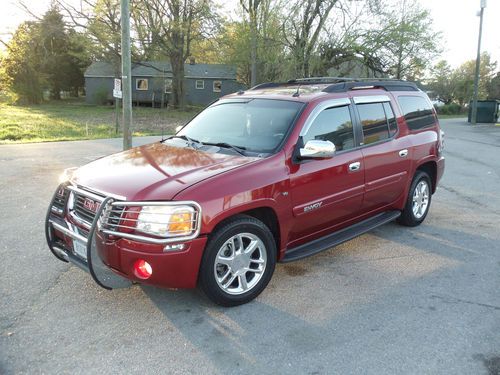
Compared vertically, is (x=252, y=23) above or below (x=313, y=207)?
above

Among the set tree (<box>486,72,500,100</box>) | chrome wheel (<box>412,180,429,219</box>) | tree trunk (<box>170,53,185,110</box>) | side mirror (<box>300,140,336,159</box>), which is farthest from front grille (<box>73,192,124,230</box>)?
tree (<box>486,72,500,100</box>)

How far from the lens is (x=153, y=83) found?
48.8m

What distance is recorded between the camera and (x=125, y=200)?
344 cm

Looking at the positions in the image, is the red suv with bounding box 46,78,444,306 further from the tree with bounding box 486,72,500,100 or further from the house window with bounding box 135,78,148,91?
the tree with bounding box 486,72,500,100

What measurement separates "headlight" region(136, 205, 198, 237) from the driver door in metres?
1.12

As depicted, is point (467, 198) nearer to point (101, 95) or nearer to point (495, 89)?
point (101, 95)

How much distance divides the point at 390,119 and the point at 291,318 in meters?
2.92

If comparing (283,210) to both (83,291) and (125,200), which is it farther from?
(83,291)

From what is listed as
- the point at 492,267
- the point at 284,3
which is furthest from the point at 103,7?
the point at 492,267

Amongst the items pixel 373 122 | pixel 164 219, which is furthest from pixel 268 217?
pixel 373 122

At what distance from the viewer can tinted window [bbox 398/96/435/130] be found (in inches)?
228

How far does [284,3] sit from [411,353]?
2605 centimetres

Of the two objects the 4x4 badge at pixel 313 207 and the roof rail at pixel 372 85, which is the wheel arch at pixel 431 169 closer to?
the roof rail at pixel 372 85

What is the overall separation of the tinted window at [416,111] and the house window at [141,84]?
46607mm
